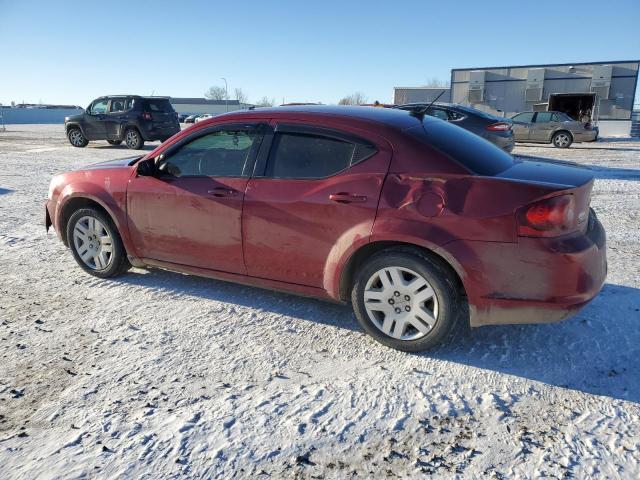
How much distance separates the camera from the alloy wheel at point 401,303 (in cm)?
297

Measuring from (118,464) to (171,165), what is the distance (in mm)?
2423

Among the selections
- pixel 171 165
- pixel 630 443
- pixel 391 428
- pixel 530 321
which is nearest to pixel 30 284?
pixel 171 165

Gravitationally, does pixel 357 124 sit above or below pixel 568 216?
above

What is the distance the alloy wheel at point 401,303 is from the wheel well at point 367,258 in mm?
145

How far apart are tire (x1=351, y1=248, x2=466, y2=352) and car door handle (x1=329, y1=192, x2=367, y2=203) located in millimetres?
373

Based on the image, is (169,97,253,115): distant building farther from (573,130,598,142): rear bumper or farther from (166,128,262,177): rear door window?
(166,128,262,177): rear door window

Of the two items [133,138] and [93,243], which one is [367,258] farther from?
[133,138]

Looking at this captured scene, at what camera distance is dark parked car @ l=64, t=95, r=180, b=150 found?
1588 cm

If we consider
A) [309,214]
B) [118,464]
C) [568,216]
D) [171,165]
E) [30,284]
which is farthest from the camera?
[30,284]

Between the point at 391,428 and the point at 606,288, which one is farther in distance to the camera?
the point at 606,288

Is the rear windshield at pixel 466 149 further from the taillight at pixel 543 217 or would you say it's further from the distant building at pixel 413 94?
the distant building at pixel 413 94

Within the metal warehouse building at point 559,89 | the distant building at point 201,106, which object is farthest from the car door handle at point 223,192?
the distant building at point 201,106

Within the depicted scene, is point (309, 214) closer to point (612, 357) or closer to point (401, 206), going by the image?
point (401, 206)

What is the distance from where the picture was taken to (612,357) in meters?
2.98
